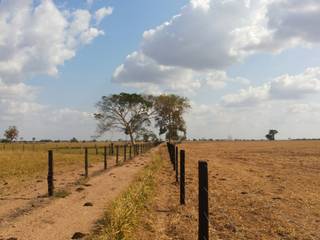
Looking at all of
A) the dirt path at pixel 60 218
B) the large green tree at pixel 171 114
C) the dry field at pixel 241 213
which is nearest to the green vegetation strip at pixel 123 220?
the dry field at pixel 241 213

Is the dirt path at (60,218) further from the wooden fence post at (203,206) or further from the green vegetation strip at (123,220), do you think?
the wooden fence post at (203,206)

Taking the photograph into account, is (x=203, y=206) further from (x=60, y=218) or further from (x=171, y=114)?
(x=171, y=114)

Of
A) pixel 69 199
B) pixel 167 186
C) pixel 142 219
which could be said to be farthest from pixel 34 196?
pixel 142 219

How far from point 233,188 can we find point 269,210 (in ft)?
15.3

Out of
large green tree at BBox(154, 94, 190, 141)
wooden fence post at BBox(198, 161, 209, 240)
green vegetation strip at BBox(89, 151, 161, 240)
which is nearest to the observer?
wooden fence post at BBox(198, 161, 209, 240)

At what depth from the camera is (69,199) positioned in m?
13.1

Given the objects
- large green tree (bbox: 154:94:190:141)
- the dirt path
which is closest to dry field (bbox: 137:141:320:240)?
the dirt path

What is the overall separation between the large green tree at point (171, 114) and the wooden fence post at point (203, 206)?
8814 cm

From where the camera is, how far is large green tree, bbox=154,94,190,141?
3826 inches

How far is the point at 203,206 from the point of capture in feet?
23.2

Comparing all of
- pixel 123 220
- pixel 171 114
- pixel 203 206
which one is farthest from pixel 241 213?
pixel 171 114

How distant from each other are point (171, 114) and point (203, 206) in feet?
302

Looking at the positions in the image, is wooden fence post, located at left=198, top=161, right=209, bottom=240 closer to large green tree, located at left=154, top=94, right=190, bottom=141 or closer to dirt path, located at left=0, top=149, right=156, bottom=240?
dirt path, located at left=0, top=149, right=156, bottom=240

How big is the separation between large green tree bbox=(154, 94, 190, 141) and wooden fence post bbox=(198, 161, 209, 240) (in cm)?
8814
